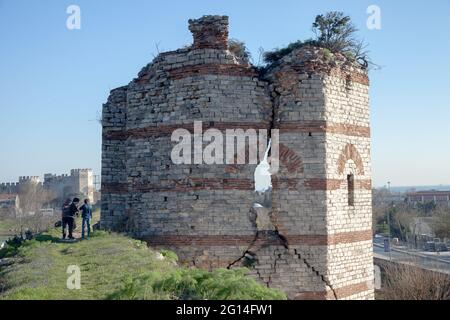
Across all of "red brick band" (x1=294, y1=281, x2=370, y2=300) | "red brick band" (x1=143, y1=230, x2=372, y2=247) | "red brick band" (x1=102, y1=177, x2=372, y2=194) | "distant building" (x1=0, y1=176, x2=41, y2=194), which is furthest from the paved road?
"distant building" (x1=0, y1=176, x2=41, y2=194)

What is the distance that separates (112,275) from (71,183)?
61.2 meters

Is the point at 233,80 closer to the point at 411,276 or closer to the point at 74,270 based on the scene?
the point at 74,270

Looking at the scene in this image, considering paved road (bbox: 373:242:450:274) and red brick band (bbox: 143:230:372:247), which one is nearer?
red brick band (bbox: 143:230:372:247)

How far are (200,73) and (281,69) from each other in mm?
1723

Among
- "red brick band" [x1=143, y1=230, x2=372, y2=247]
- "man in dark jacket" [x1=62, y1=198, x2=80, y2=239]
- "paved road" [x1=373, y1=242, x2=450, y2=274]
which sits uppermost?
"man in dark jacket" [x1=62, y1=198, x2=80, y2=239]

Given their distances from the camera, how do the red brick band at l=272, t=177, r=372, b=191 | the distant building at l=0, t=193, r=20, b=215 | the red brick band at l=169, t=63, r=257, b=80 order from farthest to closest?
the distant building at l=0, t=193, r=20, b=215, the red brick band at l=169, t=63, r=257, b=80, the red brick band at l=272, t=177, r=372, b=191

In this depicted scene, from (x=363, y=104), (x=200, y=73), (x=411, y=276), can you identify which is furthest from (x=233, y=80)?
(x=411, y=276)

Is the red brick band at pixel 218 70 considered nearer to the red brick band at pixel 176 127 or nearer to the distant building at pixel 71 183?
the red brick band at pixel 176 127

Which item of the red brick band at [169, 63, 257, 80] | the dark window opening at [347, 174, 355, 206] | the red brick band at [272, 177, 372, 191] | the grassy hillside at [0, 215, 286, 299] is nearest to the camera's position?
the grassy hillside at [0, 215, 286, 299]

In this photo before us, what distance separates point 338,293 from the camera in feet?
34.6

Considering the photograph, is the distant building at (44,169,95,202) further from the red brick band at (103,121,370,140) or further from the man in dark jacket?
the red brick band at (103,121,370,140)

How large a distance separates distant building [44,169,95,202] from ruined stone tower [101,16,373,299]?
53455 millimetres

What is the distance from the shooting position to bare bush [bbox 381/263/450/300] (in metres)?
16.7

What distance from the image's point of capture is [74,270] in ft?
26.9
